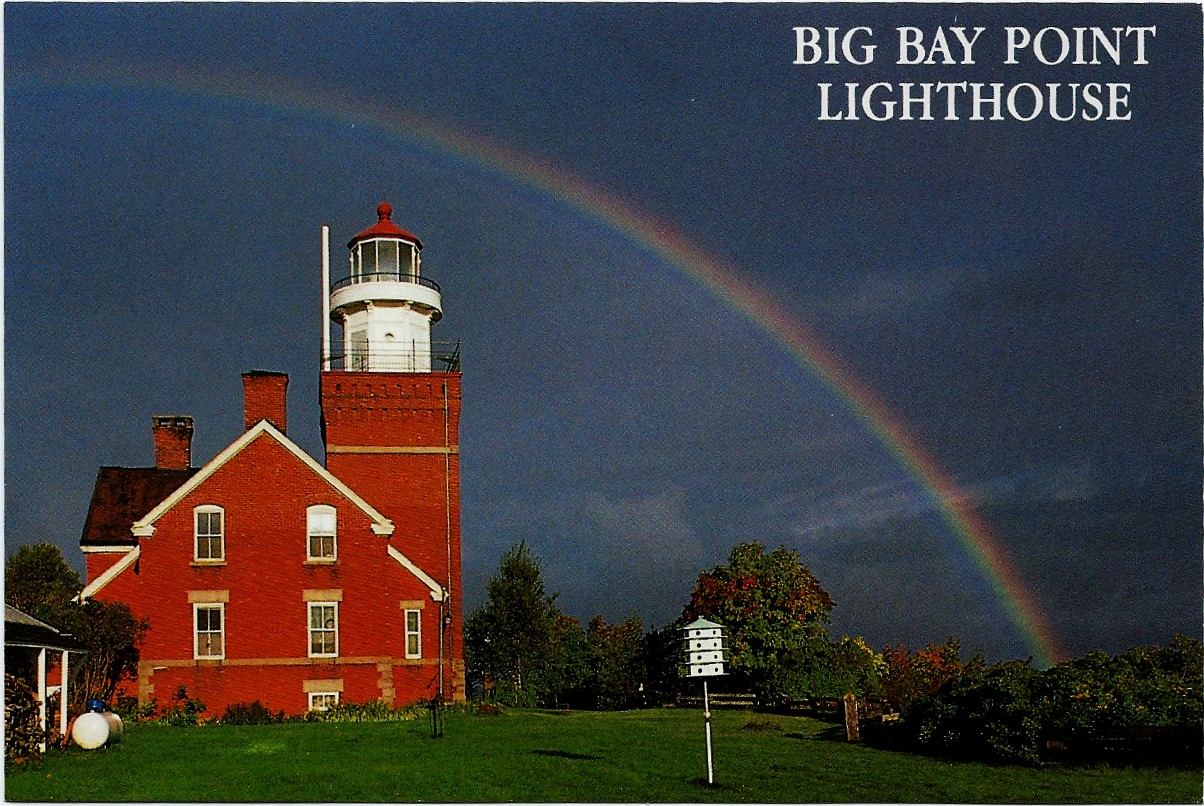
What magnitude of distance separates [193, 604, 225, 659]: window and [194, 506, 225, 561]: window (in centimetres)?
134

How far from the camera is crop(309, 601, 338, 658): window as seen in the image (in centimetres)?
3594

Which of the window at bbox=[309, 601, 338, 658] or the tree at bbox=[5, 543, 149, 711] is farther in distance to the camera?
the window at bbox=[309, 601, 338, 658]

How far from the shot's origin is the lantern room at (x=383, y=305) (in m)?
41.5

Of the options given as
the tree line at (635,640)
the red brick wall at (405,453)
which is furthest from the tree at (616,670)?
the red brick wall at (405,453)

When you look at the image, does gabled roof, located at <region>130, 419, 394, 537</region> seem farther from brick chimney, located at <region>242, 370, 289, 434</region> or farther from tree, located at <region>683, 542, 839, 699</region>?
tree, located at <region>683, 542, 839, 699</region>

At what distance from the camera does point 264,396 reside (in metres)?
37.2

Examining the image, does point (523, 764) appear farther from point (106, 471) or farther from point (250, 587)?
point (106, 471)

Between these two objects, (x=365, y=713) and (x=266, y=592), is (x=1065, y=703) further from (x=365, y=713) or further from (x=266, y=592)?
(x=266, y=592)

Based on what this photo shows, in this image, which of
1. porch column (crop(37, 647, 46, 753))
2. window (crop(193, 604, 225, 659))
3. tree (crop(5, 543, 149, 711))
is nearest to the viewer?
porch column (crop(37, 647, 46, 753))

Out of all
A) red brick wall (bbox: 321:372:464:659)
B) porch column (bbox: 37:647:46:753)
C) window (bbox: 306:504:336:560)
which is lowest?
porch column (bbox: 37:647:46:753)

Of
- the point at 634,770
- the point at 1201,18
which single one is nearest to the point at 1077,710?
the point at 634,770

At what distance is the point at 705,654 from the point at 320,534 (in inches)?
732

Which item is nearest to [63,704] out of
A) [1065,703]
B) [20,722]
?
[20,722]

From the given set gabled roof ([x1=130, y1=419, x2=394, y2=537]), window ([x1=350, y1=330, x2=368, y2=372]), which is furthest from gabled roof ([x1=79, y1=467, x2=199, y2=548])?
window ([x1=350, y1=330, x2=368, y2=372])
